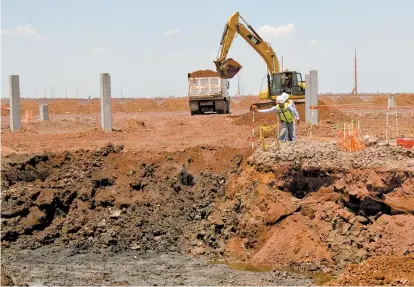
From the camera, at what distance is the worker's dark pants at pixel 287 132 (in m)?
14.7

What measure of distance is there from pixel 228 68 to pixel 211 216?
45.7 ft

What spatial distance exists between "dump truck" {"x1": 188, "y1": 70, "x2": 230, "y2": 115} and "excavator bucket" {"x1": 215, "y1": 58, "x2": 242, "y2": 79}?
125 inches

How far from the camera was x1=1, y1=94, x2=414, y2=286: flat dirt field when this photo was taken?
10602 millimetres

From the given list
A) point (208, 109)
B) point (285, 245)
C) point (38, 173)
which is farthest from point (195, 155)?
point (208, 109)

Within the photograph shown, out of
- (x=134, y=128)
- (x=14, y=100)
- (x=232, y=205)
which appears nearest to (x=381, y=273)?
(x=232, y=205)

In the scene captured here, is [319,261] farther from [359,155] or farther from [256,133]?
[256,133]

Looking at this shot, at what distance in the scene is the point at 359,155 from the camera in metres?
12.4

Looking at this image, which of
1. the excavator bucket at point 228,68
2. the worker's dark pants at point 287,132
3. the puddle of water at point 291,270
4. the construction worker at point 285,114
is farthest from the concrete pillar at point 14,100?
the puddle of water at point 291,270

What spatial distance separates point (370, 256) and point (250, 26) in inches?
654

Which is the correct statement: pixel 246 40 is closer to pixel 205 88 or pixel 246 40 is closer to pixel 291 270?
pixel 205 88

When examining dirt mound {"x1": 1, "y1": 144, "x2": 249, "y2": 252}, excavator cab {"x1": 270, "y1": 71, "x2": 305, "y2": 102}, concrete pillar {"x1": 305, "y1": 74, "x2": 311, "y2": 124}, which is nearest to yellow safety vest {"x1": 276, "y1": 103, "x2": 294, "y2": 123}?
dirt mound {"x1": 1, "y1": 144, "x2": 249, "y2": 252}

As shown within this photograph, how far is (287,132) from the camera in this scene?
1478 cm

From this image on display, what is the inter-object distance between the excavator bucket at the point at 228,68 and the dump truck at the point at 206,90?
3174 millimetres

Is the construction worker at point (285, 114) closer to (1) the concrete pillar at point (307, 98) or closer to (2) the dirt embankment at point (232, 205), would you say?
(2) the dirt embankment at point (232, 205)
